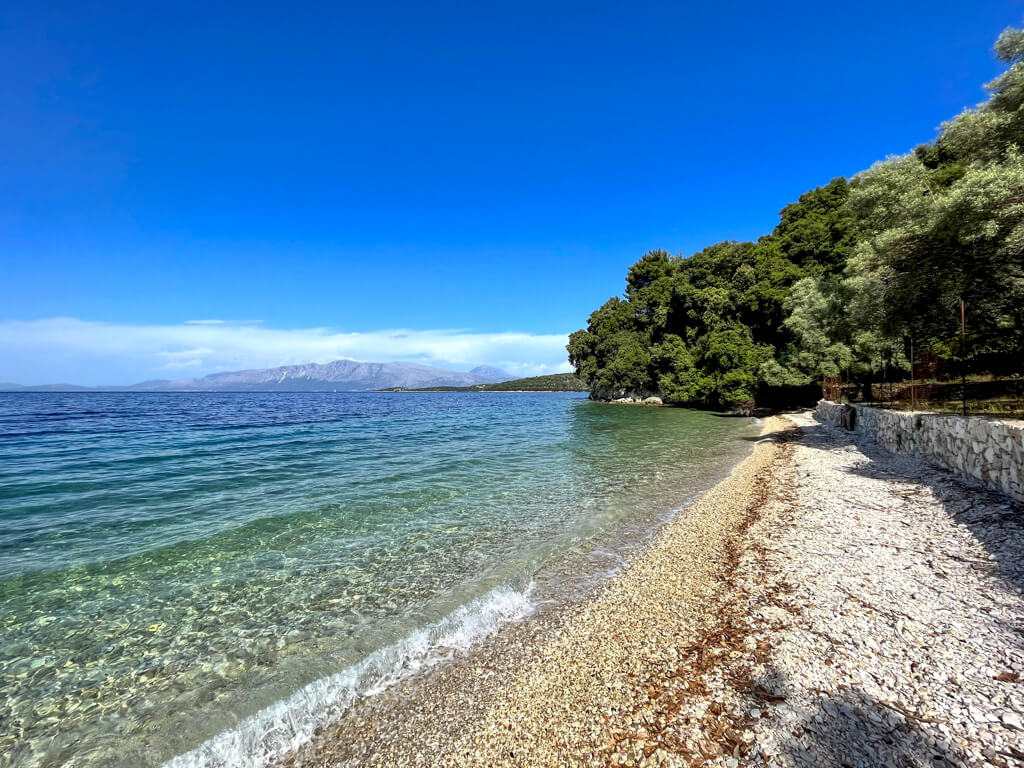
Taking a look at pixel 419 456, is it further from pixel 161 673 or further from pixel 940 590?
pixel 940 590

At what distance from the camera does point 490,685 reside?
5.05 m

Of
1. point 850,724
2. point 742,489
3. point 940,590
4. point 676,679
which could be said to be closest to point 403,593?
point 676,679

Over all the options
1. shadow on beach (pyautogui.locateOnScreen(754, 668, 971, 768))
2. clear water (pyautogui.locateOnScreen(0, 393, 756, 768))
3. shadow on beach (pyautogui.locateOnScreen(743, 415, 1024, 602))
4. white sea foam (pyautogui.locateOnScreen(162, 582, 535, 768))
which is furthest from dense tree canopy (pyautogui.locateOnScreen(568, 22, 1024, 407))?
white sea foam (pyautogui.locateOnScreen(162, 582, 535, 768))

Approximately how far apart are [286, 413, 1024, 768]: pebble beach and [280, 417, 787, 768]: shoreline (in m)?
0.02

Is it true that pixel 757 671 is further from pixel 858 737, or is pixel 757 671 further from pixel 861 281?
pixel 861 281

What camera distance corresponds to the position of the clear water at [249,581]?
4.76 metres

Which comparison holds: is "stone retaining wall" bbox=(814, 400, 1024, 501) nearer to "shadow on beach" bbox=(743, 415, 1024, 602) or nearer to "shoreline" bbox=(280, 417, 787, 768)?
"shadow on beach" bbox=(743, 415, 1024, 602)

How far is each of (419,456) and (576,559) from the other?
44.8 ft

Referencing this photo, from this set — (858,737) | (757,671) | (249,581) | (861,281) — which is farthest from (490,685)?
(861,281)

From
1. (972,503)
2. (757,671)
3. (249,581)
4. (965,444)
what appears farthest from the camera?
(965,444)

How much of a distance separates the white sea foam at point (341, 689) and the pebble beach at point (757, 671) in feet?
0.83

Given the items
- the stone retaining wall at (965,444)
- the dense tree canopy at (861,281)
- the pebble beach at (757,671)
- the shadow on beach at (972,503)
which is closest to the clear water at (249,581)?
the pebble beach at (757,671)

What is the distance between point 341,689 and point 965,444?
A: 14676 mm

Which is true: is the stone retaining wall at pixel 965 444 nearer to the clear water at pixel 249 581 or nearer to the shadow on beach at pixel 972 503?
the shadow on beach at pixel 972 503
